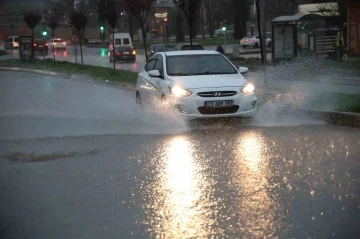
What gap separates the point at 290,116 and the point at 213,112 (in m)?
2.21

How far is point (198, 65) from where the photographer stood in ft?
43.6

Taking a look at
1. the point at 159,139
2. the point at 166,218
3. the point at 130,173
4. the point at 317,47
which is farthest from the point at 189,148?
the point at 317,47

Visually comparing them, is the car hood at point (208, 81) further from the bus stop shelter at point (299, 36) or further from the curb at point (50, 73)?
the bus stop shelter at point (299, 36)

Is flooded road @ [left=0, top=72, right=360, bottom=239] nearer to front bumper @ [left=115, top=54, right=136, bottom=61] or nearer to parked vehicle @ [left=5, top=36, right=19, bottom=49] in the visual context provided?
front bumper @ [left=115, top=54, right=136, bottom=61]

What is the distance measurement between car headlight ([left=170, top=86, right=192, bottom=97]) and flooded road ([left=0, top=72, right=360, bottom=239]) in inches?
22.0

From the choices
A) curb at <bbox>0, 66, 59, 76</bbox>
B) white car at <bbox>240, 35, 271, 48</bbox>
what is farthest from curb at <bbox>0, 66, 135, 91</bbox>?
white car at <bbox>240, 35, 271, 48</bbox>

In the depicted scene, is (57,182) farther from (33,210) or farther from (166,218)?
(166,218)

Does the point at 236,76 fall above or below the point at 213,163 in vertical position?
above

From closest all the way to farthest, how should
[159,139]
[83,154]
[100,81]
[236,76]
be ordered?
[83,154], [159,139], [236,76], [100,81]

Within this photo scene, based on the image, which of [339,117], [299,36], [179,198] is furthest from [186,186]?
[299,36]

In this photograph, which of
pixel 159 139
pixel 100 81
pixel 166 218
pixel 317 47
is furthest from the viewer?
pixel 317 47

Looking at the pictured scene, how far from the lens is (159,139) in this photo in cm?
1103

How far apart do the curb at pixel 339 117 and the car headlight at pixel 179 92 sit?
2756mm

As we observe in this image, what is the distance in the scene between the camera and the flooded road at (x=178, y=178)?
19.6 ft
